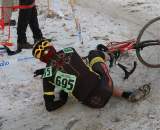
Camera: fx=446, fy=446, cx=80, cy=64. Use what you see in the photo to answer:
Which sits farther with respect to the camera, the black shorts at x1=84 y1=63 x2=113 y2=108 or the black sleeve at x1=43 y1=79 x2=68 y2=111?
the black sleeve at x1=43 y1=79 x2=68 y2=111

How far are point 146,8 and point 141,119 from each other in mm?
5657

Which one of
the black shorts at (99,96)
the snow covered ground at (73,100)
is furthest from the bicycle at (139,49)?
the black shorts at (99,96)

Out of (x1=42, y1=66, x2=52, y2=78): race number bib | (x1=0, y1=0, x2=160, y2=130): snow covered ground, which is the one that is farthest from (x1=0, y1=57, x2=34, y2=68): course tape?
(x1=42, y1=66, x2=52, y2=78): race number bib

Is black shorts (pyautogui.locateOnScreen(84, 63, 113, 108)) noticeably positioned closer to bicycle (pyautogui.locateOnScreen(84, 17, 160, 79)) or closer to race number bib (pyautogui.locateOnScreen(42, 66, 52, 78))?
bicycle (pyautogui.locateOnScreen(84, 17, 160, 79))

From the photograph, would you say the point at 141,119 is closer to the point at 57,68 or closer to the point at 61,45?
the point at 57,68

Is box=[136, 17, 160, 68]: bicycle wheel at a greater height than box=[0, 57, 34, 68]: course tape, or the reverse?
box=[136, 17, 160, 68]: bicycle wheel

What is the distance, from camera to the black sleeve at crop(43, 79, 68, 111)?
689 centimetres

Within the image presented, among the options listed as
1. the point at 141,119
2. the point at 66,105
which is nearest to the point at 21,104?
the point at 66,105

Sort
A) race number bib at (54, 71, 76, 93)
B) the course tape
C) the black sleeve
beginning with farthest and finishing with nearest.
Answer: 1. the course tape
2. the black sleeve
3. race number bib at (54, 71, 76, 93)

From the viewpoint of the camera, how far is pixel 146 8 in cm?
1170

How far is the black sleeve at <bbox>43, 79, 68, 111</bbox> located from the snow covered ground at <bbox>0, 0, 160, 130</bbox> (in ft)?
0.32

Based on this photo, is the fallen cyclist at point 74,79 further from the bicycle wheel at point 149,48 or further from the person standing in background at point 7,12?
the person standing in background at point 7,12

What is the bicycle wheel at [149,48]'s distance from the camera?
25.4ft

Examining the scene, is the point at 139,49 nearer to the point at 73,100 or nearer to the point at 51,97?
the point at 73,100
